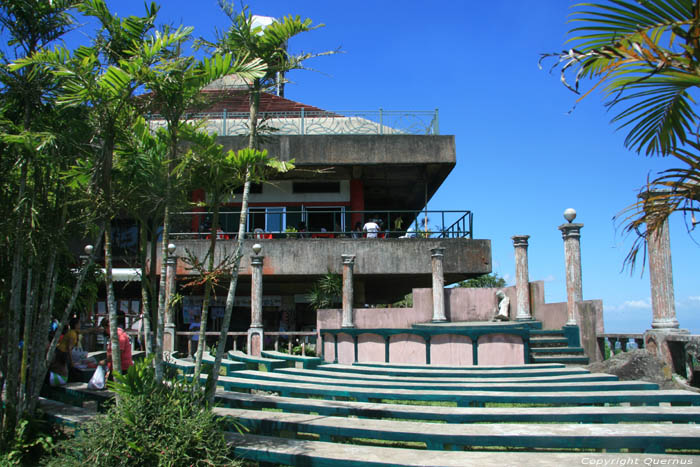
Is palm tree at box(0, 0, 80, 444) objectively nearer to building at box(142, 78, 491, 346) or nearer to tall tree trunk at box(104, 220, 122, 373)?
tall tree trunk at box(104, 220, 122, 373)

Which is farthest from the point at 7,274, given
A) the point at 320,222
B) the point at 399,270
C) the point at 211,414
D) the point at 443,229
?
the point at 320,222

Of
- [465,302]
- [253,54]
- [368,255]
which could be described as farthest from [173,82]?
[368,255]

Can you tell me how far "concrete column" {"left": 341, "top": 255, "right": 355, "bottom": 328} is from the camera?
49.8ft

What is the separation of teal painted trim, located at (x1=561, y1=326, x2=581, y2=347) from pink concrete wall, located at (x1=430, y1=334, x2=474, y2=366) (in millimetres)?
2443

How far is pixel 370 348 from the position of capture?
12.6 m

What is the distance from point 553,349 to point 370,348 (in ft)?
13.4

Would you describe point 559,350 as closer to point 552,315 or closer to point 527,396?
point 552,315

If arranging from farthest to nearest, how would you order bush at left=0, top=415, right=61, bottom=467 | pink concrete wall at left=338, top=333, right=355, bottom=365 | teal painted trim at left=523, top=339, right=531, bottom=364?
pink concrete wall at left=338, top=333, right=355, bottom=365
teal painted trim at left=523, top=339, right=531, bottom=364
bush at left=0, top=415, right=61, bottom=467

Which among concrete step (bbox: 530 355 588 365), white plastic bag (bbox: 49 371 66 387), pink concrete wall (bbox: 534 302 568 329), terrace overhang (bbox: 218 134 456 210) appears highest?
terrace overhang (bbox: 218 134 456 210)

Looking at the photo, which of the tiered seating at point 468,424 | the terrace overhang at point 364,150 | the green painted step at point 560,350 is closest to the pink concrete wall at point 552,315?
the green painted step at point 560,350

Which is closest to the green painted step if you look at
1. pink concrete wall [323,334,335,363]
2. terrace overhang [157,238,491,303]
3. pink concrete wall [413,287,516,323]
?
pink concrete wall [413,287,516,323]

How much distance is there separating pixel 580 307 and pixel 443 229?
27.8 ft

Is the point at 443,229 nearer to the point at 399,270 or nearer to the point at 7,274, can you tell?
the point at 399,270

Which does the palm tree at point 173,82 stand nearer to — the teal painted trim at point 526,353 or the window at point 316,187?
the teal painted trim at point 526,353
